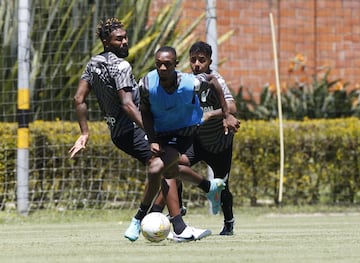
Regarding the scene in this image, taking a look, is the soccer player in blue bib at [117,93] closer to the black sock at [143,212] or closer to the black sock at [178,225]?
the black sock at [143,212]

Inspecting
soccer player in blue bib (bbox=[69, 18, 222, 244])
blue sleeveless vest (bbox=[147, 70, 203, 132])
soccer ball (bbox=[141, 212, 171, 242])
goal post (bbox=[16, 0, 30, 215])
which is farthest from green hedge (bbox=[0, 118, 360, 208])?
soccer ball (bbox=[141, 212, 171, 242])

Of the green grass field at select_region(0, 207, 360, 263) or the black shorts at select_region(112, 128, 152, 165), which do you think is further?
the black shorts at select_region(112, 128, 152, 165)

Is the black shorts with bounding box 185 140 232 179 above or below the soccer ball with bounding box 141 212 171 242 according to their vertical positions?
above

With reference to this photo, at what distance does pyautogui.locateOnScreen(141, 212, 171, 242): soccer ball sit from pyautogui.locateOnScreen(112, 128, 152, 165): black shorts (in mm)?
1314

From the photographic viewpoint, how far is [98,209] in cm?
1504

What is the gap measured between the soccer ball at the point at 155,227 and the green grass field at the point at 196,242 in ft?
0.34

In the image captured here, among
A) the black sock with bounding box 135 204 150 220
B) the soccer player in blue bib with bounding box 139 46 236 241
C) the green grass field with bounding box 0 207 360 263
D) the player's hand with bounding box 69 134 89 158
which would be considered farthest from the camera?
the player's hand with bounding box 69 134 89 158

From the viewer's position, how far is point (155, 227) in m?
8.73

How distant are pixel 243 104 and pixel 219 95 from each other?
7617 mm

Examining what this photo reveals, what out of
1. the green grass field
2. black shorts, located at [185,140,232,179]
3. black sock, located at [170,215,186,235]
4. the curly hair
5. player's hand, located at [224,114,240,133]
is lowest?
the green grass field

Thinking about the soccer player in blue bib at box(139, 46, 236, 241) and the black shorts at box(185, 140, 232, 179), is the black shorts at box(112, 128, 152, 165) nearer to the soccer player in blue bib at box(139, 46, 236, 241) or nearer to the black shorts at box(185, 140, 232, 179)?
the black shorts at box(185, 140, 232, 179)

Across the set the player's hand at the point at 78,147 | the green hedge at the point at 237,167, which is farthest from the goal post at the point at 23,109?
the player's hand at the point at 78,147

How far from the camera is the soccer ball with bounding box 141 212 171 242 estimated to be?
875cm

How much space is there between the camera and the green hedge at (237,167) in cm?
1494
